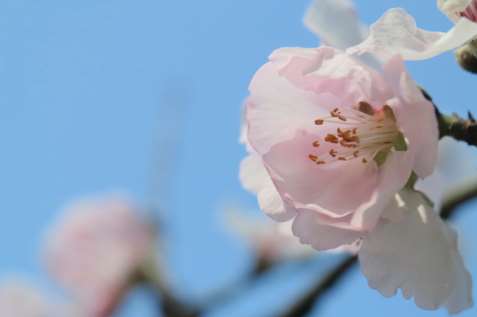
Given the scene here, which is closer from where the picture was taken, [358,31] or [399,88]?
[399,88]

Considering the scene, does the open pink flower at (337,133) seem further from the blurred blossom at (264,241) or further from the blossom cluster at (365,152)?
the blurred blossom at (264,241)

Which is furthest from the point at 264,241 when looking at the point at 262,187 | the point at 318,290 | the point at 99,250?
the point at 262,187

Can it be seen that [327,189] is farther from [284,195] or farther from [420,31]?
[420,31]

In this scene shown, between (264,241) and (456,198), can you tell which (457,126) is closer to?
(456,198)

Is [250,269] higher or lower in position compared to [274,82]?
lower

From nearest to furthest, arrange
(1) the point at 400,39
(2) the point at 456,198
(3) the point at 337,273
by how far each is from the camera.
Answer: (1) the point at 400,39 < (2) the point at 456,198 < (3) the point at 337,273

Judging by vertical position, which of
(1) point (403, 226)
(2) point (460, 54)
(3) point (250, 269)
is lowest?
(3) point (250, 269)

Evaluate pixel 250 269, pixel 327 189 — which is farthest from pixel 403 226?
pixel 250 269
